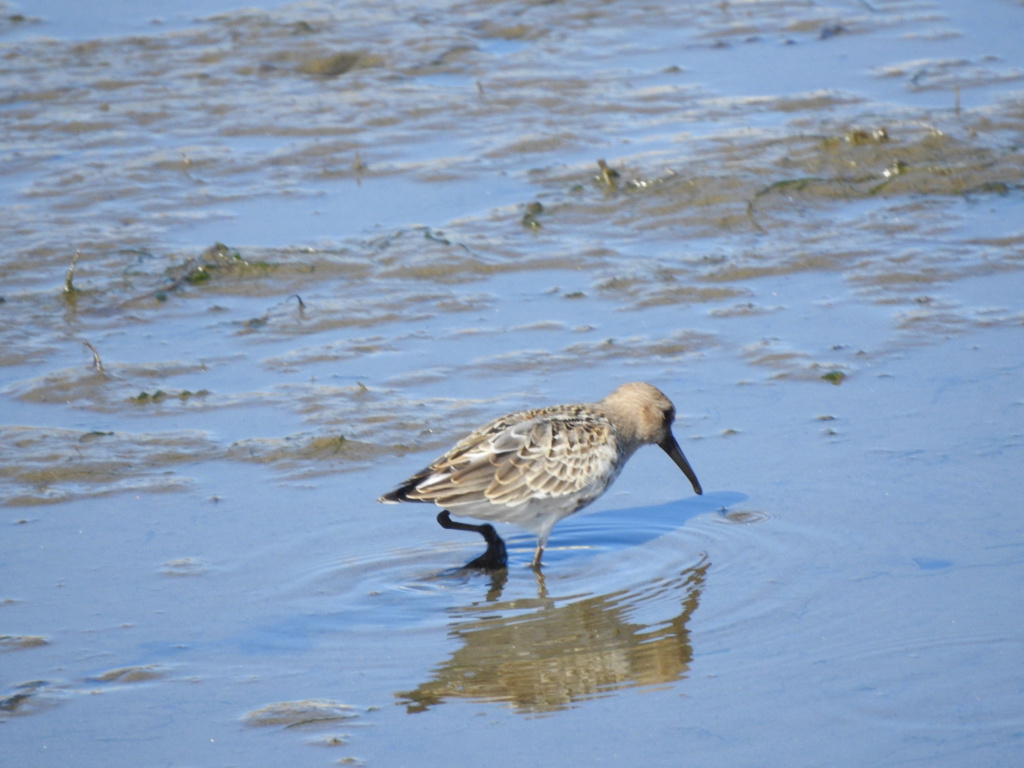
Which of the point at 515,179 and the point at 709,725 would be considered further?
the point at 515,179

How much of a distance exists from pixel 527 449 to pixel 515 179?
5275mm

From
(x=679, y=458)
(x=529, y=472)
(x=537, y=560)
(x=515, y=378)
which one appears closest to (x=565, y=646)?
(x=537, y=560)

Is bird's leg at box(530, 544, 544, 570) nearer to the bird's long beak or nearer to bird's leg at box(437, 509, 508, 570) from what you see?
bird's leg at box(437, 509, 508, 570)

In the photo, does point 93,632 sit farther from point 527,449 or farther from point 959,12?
point 959,12

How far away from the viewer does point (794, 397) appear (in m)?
7.75

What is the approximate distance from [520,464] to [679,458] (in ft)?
3.05

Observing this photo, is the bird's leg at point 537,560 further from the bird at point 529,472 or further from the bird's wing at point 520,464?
the bird's wing at point 520,464

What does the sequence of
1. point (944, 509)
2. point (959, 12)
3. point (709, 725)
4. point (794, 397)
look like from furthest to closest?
point (959, 12) → point (794, 397) → point (944, 509) → point (709, 725)

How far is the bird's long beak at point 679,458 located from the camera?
22.3ft

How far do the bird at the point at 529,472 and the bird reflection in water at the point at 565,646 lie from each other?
410 mm

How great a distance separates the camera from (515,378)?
824cm

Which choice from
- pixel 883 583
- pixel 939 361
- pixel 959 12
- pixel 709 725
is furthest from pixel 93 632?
pixel 959 12

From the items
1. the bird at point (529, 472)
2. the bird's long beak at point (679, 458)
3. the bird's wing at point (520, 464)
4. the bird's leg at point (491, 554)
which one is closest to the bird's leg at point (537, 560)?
the bird at point (529, 472)

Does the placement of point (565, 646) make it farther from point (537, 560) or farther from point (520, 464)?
point (520, 464)
